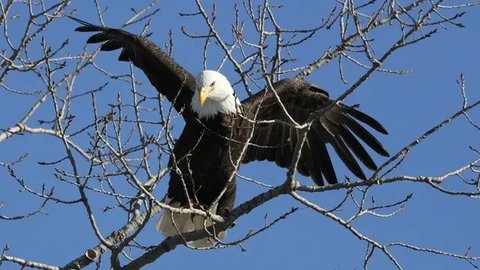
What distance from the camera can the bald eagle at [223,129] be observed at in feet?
24.2

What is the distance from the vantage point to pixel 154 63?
8.03 m

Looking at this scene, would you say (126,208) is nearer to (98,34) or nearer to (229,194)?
(229,194)

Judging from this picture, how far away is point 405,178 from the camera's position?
535 cm

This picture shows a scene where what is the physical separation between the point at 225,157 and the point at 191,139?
11.2 inches

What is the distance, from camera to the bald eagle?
290 inches

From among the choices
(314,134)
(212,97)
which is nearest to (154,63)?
(212,97)

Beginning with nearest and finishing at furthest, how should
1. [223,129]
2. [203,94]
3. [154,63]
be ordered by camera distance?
[203,94], [223,129], [154,63]

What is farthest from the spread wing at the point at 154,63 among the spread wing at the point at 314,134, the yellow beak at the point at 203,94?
the spread wing at the point at 314,134

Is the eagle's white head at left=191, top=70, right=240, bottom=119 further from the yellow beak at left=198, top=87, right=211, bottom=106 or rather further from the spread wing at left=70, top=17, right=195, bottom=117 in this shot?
the spread wing at left=70, top=17, right=195, bottom=117

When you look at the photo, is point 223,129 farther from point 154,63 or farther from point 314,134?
point 314,134

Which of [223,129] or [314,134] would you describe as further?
[314,134]

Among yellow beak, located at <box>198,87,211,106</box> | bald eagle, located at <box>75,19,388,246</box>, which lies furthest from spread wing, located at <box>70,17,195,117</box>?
yellow beak, located at <box>198,87,211,106</box>

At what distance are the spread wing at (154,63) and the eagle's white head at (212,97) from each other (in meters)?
0.28

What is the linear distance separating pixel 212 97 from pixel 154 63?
77 cm
